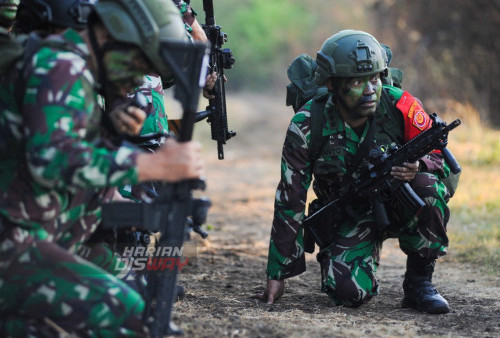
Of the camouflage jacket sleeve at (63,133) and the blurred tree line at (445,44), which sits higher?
the blurred tree line at (445,44)

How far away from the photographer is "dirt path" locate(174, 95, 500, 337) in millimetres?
4332

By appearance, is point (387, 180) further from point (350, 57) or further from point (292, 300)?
point (292, 300)

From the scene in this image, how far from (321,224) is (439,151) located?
3.06ft

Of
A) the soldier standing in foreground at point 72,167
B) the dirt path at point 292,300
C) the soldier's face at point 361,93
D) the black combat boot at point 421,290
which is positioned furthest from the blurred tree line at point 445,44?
the soldier standing in foreground at point 72,167

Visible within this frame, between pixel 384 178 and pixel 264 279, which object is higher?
pixel 384 178

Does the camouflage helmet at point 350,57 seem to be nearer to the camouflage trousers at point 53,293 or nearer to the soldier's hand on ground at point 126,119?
the soldier's hand on ground at point 126,119

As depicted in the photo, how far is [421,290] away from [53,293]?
265cm

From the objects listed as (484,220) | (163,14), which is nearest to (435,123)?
(163,14)

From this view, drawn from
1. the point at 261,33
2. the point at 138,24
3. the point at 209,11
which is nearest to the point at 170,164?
the point at 138,24

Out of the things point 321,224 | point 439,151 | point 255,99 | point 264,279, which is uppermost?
point 255,99

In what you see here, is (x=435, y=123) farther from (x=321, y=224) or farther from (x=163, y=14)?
(x=163, y=14)

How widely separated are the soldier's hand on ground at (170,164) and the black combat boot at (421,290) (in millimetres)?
2361

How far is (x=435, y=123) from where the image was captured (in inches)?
196

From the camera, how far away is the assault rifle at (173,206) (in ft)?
11.1
